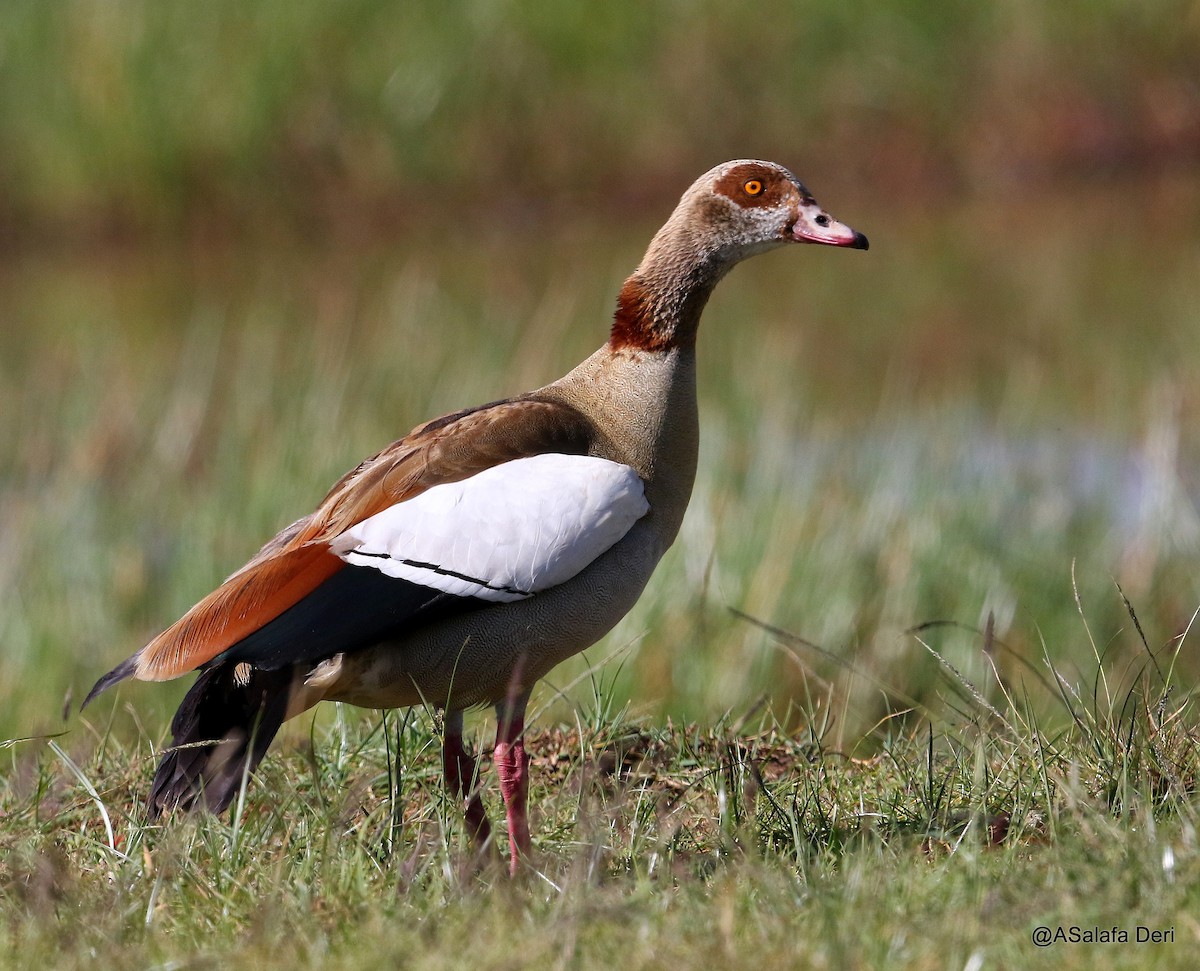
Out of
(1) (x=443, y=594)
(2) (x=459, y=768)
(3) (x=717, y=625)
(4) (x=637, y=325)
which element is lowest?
(3) (x=717, y=625)

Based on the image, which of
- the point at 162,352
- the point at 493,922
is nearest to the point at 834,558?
the point at 493,922

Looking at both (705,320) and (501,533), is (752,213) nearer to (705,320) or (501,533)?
(501,533)

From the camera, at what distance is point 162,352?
11.0 m

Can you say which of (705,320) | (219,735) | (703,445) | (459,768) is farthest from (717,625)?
(705,320)

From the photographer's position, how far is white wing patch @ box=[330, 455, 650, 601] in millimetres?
3715

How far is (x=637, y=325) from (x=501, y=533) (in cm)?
80

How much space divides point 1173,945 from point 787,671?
142 inches

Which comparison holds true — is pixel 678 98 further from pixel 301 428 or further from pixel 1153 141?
pixel 301 428

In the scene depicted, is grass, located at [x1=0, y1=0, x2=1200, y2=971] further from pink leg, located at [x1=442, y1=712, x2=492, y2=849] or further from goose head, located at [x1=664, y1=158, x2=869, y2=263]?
goose head, located at [x1=664, y1=158, x2=869, y2=263]

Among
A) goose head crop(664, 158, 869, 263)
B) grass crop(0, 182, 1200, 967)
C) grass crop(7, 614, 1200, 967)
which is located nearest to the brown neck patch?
goose head crop(664, 158, 869, 263)

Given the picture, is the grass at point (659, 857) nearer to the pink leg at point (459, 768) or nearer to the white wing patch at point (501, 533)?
the pink leg at point (459, 768)

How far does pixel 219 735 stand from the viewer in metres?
3.76

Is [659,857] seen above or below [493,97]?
below

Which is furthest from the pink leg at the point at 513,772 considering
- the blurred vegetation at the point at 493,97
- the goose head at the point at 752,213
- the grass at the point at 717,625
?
the blurred vegetation at the point at 493,97
